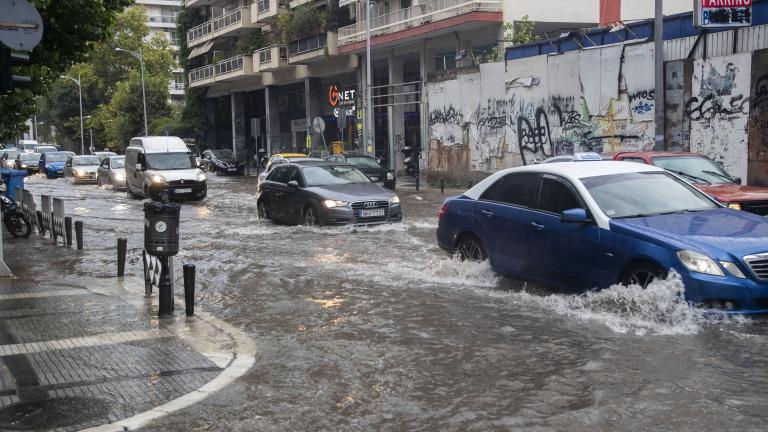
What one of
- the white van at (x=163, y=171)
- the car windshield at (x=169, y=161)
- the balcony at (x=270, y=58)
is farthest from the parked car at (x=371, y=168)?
the balcony at (x=270, y=58)

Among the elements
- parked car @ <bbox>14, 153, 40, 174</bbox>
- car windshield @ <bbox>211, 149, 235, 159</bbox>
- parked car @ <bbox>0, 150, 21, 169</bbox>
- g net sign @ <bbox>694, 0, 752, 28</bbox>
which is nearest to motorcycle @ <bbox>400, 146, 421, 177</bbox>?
car windshield @ <bbox>211, 149, 235, 159</bbox>

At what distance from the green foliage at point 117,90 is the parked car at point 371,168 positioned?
46772mm

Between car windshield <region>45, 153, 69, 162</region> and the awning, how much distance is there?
48.5 ft

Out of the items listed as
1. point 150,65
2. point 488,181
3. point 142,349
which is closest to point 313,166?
point 488,181

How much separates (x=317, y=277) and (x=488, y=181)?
2.84 metres

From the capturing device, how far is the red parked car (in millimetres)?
11008

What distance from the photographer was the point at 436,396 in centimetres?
565

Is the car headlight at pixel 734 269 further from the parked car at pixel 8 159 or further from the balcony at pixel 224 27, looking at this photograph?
the parked car at pixel 8 159

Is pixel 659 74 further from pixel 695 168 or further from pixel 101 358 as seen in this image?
pixel 101 358

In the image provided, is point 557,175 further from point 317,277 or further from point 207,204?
point 207,204

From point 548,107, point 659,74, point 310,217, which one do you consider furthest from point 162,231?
point 548,107

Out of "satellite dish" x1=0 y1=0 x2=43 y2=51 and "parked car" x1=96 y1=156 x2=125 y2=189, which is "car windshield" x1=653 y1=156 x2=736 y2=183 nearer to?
"satellite dish" x1=0 y1=0 x2=43 y2=51

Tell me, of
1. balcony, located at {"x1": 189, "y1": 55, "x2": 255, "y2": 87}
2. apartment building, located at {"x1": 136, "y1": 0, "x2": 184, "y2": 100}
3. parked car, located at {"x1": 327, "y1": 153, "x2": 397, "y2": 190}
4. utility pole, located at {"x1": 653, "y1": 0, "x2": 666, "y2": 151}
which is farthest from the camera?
apartment building, located at {"x1": 136, "y1": 0, "x2": 184, "y2": 100}

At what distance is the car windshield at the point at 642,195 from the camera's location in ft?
26.9
